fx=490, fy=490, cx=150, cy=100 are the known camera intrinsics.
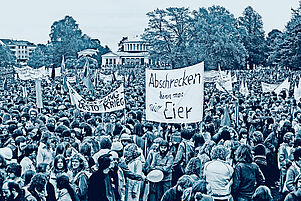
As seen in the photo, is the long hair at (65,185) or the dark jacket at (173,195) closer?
the dark jacket at (173,195)

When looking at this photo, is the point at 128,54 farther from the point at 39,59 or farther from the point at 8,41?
the point at 8,41

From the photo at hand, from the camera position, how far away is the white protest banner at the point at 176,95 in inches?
324

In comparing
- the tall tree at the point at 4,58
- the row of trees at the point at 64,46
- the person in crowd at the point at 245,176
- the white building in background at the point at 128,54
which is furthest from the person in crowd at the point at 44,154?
the white building in background at the point at 128,54

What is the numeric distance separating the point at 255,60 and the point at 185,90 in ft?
220

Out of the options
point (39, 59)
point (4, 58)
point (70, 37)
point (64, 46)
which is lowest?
point (4, 58)

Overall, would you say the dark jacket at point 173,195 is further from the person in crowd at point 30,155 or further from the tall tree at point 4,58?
the tall tree at point 4,58

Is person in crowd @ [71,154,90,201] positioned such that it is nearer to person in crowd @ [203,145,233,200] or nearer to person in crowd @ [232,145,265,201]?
person in crowd @ [203,145,233,200]

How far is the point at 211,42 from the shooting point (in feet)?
184

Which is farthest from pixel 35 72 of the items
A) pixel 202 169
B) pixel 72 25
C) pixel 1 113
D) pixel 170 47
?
pixel 72 25

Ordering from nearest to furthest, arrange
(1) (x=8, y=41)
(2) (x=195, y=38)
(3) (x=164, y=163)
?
1. (3) (x=164, y=163)
2. (2) (x=195, y=38)
3. (1) (x=8, y=41)

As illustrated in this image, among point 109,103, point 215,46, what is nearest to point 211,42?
point 215,46

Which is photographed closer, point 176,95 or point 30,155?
point 30,155

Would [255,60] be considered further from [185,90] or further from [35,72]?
[185,90]

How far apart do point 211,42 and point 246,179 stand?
5073cm
